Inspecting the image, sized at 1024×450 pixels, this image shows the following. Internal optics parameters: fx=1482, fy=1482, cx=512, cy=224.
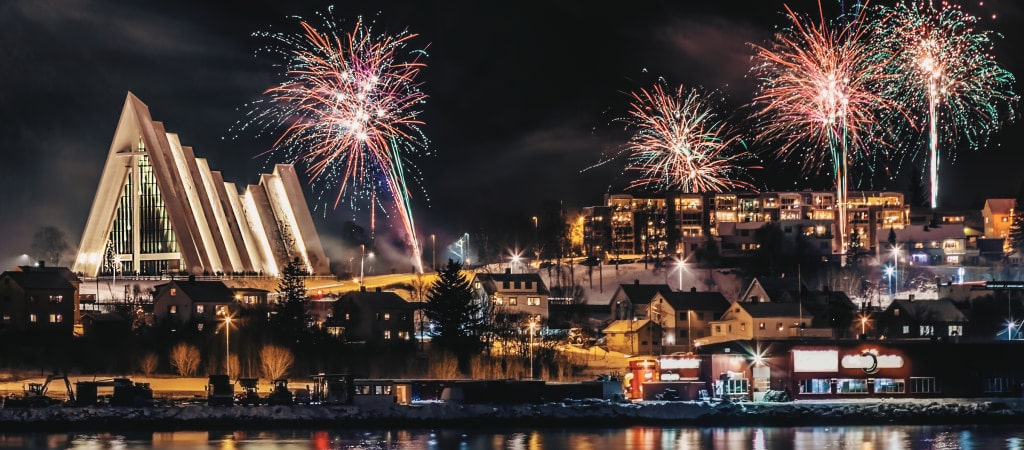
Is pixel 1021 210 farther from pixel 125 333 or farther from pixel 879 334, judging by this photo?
pixel 125 333

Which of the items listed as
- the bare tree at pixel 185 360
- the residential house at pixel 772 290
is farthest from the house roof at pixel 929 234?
the bare tree at pixel 185 360

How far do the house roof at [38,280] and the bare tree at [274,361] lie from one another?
38.7 feet

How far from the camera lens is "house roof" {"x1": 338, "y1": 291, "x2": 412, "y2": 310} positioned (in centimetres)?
5403

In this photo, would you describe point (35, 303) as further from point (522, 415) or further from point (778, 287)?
point (778, 287)

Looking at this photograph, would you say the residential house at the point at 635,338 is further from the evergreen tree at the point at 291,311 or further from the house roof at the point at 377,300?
the evergreen tree at the point at 291,311

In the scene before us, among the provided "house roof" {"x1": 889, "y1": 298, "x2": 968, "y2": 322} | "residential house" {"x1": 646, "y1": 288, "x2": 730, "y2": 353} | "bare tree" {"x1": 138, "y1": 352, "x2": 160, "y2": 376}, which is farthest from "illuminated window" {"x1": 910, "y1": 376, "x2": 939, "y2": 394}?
"bare tree" {"x1": 138, "y1": 352, "x2": 160, "y2": 376}

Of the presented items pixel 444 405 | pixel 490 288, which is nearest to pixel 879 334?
pixel 490 288

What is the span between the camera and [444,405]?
3641cm

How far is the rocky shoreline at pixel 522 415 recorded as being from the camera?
35000 millimetres

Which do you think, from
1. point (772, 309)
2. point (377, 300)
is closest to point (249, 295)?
point (377, 300)

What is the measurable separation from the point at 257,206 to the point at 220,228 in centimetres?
363

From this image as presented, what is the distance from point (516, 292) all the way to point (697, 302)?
793 cm

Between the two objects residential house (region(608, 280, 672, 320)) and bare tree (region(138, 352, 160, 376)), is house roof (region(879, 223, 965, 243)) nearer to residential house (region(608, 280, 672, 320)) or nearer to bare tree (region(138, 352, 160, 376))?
residential house (region(608, 280, 672, 320))

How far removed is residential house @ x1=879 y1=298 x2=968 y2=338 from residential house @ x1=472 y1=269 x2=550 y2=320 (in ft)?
45.4
